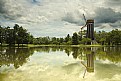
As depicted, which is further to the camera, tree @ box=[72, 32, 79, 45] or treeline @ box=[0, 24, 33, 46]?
tree @ box=[72, 32, 79, 45]

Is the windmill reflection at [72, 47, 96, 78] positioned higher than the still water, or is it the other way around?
the still water

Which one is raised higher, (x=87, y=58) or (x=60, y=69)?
(x=60, y=69)

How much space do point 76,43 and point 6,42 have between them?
52.1 meters

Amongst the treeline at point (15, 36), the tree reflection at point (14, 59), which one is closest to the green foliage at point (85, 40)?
the treeline at point (15, 36)

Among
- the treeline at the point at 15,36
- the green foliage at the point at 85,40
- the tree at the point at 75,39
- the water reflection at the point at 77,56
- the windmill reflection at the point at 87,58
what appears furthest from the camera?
the tree at the point at 75,39

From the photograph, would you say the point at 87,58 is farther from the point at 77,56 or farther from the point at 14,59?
the point at 14,59

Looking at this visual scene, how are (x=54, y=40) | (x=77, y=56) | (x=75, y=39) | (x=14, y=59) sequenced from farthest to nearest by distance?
(x=54, y=40), (x=75, y=39), (x=77, y=56), (x=14, y=59)

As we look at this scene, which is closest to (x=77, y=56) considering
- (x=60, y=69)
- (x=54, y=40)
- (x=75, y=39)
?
(x=60, y=69)

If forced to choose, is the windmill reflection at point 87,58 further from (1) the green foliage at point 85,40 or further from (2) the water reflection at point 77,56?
(1) the green foliage at point 85,40

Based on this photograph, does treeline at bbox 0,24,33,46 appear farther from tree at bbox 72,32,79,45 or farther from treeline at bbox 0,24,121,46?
tree at bbox 72,32,79,45

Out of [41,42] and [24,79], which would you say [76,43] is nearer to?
[41,42]

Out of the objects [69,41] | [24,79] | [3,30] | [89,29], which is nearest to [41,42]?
[69,41]

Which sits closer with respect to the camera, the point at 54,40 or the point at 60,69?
the point at 60,69

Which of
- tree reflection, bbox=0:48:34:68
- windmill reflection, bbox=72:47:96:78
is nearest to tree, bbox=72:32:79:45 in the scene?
windmill reflection, bbox=72:47:96:78
